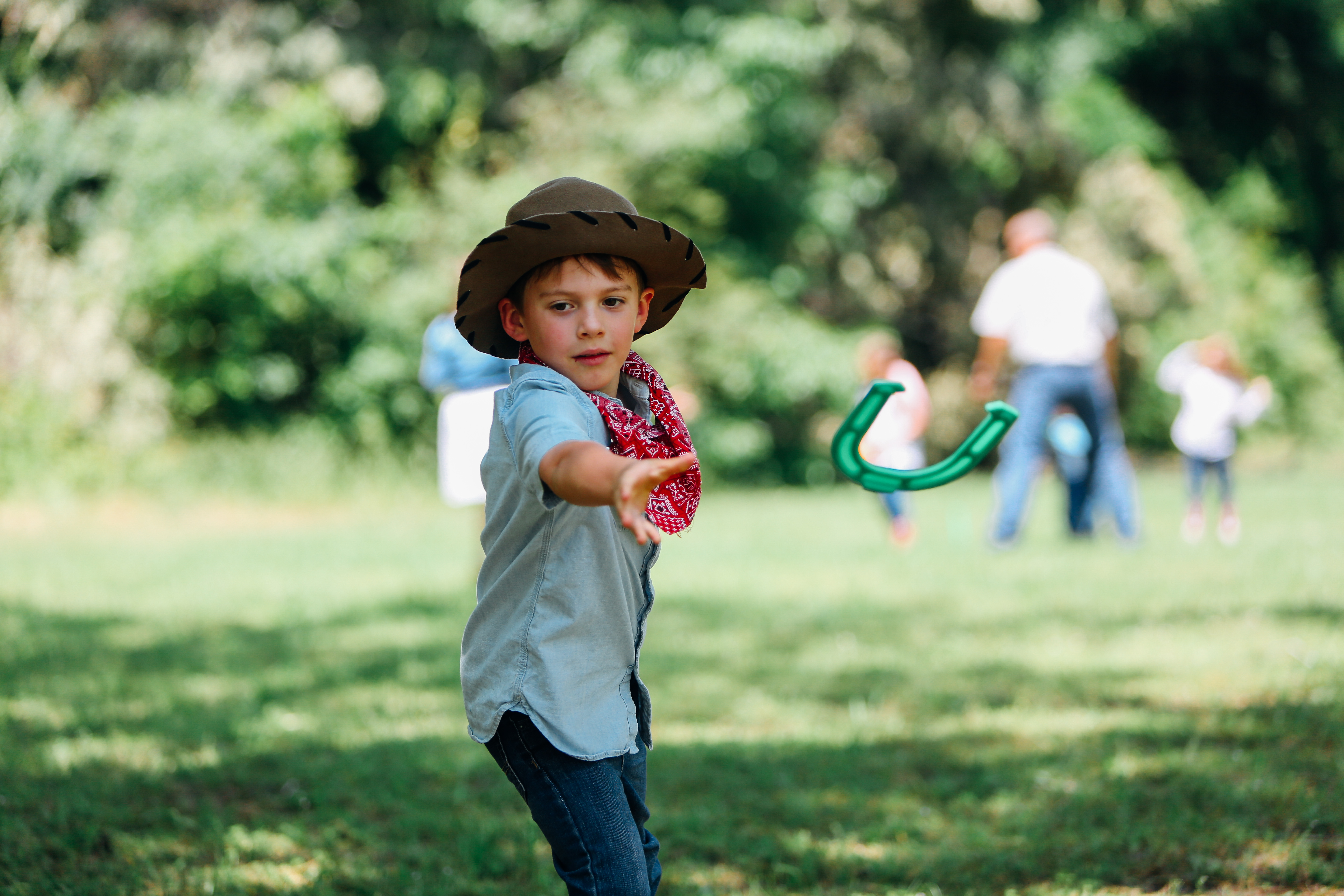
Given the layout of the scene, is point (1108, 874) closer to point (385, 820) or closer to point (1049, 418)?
point (385, 820)

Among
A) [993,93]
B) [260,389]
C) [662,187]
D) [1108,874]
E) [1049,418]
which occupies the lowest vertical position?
[1108,874]

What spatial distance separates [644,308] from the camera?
255 cm

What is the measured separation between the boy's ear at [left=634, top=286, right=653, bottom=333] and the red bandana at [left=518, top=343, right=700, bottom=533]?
0.08 meters

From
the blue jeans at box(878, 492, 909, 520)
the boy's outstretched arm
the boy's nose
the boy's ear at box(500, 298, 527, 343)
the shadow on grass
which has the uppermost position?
the boy's ear at box(500, 298, 527, 343)

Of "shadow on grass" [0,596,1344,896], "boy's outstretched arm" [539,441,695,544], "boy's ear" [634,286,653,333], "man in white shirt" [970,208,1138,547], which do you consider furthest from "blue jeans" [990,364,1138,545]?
"boy's outstretched arm" [539,441,695,544]

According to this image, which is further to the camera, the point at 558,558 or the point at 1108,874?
the point at 1108,874

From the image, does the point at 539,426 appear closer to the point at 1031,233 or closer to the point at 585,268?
the point at 585,268

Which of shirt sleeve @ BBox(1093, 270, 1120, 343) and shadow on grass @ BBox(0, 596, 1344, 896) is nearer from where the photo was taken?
shadow on grass @ BBox(0, 596, 1344, 896)

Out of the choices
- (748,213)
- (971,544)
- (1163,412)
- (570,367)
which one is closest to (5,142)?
(748,213)

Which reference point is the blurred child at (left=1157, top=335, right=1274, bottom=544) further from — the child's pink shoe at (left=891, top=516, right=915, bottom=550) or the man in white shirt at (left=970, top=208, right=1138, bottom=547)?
the child's pink shoe at (left=891, top=516, right=915, bottom=550)

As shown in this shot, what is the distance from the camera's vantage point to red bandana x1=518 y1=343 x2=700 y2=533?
229 cm

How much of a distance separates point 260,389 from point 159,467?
1758 millimetres

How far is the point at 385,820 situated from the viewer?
Answer: 371cm

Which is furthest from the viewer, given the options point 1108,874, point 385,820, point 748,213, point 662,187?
point 748,213
